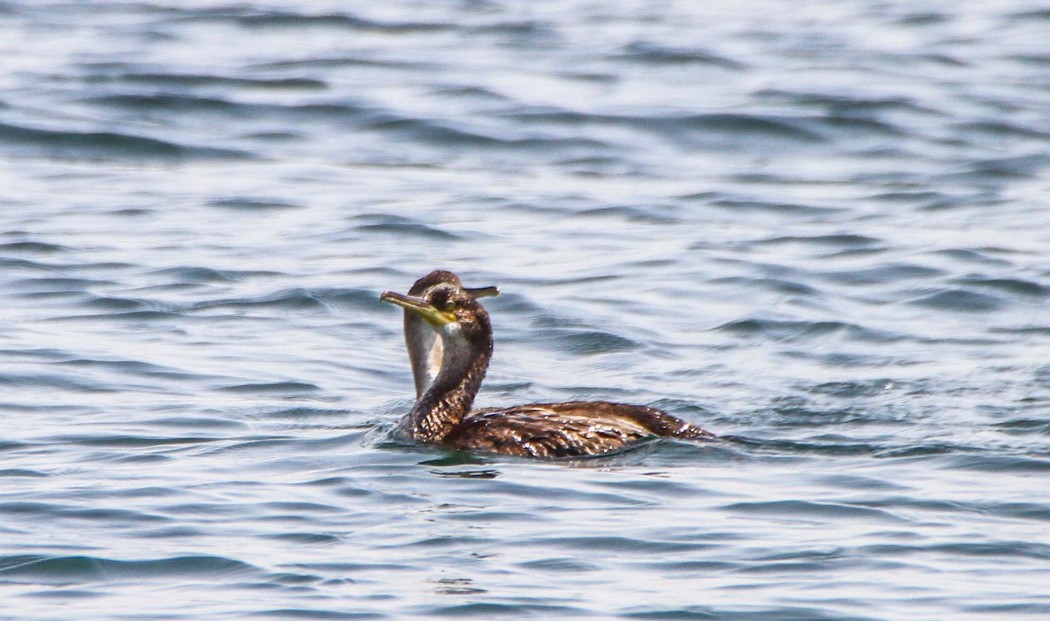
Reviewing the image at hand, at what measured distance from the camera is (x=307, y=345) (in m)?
13.5

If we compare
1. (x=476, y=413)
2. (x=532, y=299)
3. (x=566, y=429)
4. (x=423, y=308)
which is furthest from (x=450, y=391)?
(x=532, y=299)

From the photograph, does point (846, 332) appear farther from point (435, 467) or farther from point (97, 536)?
point (97, 536)

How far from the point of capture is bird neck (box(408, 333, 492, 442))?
1091 cm

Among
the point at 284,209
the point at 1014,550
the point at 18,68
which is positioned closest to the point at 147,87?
the point at 18,68

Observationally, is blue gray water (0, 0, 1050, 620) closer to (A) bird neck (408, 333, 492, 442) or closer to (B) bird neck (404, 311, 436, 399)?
(A) bird neck (408, 333, 492, 442)

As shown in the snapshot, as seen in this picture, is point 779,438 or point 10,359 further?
point 10,359

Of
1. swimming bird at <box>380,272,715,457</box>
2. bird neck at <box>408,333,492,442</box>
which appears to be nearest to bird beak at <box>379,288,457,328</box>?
swimming bird at <box>380,272,715,457</box>

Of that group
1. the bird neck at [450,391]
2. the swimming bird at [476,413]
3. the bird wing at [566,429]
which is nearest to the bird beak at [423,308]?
the swimming bird at [476,413]

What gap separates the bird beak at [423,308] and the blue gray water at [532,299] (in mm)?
721

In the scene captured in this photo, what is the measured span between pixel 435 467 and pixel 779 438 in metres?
1.97

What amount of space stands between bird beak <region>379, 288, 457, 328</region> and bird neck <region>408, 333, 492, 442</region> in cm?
15

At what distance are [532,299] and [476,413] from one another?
3.76 m

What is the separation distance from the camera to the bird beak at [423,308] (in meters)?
10.7

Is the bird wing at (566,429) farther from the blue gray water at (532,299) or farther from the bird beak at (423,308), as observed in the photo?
the bird beak at (423,308)
